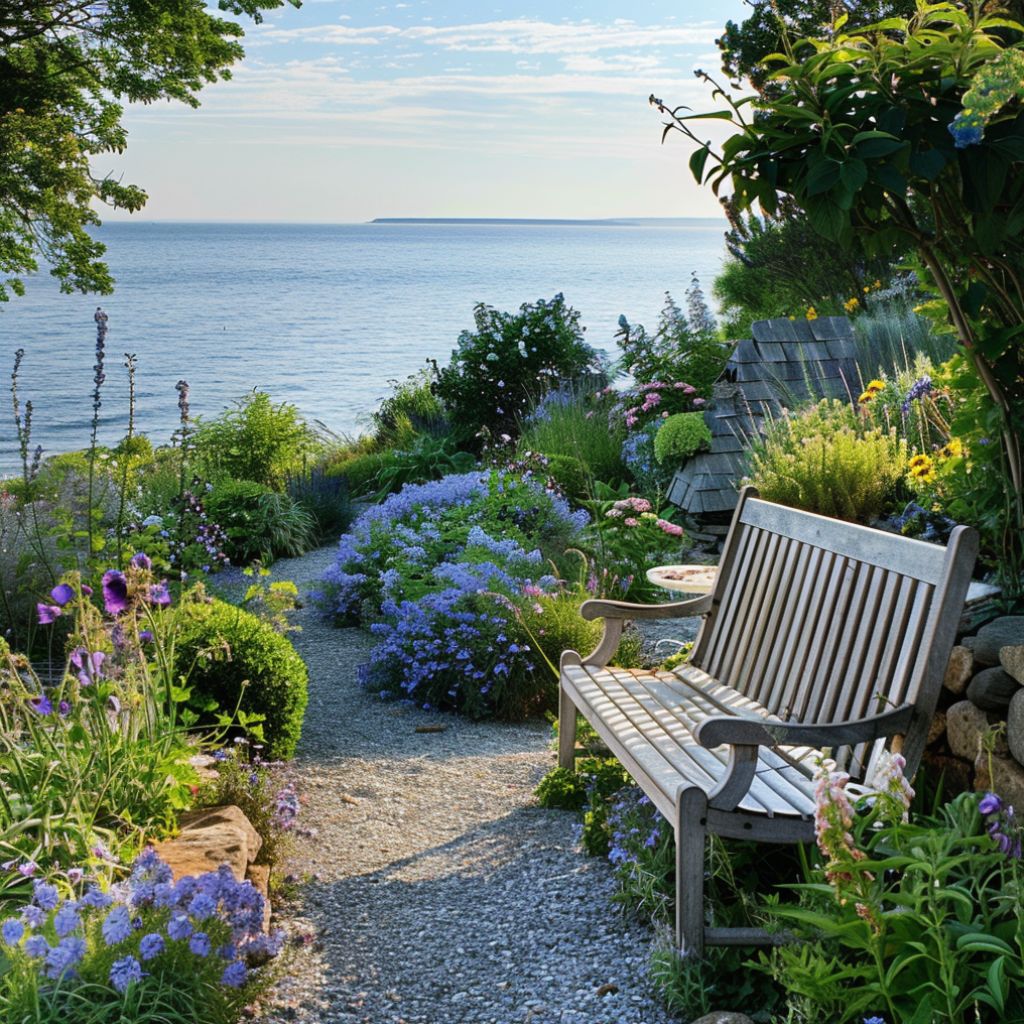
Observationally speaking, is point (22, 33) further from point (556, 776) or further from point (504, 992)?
point (504, 992)

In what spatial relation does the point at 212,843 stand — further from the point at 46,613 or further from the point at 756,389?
the point at 756,389

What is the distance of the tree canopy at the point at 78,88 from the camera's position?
13977mm

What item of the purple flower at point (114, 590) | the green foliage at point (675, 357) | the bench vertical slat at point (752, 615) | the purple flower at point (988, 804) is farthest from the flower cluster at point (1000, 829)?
the green foliage at point (675, 357)

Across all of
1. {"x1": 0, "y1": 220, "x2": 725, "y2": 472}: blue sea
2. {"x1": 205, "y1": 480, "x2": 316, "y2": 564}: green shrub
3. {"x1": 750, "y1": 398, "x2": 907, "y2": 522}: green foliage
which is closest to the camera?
{"x1": 750, "y1": 398, "x2": 907, "y2": 522}: green foliage

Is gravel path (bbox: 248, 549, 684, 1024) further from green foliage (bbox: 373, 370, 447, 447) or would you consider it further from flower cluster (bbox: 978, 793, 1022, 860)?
green foliage (bbox: 373, 370, 447, 447)

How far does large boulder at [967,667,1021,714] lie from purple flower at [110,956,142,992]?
2.28 metres

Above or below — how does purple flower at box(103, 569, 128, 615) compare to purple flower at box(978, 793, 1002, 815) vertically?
above

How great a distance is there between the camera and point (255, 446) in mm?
11148

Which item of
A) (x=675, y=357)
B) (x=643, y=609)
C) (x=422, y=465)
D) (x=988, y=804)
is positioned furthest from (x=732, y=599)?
(x=422, y=465)

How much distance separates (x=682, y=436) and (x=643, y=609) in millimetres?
4060

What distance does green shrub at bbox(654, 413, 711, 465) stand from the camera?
809cm

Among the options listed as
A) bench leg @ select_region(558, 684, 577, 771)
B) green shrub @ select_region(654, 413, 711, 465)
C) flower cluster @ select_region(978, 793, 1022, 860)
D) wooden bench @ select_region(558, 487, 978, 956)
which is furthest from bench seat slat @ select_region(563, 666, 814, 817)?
green shrub @ select_region(654, 413, 711, 465)

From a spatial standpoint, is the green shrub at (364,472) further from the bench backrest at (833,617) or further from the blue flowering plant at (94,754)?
the blue flowering plant at (94,754)

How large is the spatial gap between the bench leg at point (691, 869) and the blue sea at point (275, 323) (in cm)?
1388
